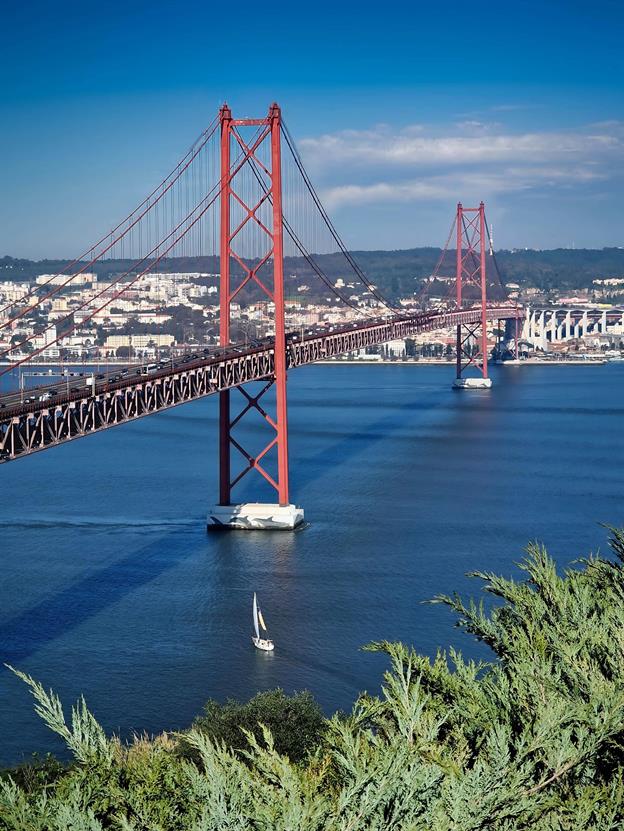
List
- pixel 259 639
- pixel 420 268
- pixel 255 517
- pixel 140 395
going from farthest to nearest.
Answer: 1. pixel 420 268
2. pixel 255 517
3. pixel 140 395
4. pixel 259 639

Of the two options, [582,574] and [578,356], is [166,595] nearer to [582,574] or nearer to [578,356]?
[582,574]

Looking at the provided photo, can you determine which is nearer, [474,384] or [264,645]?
[264,645]

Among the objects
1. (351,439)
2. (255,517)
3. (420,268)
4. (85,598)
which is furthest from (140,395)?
(420,268)

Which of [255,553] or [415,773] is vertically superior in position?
[415,773]

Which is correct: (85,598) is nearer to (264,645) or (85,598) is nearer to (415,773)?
(264,645)

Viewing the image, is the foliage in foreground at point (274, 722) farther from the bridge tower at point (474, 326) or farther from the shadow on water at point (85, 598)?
the bridge tower at point (474, 326)

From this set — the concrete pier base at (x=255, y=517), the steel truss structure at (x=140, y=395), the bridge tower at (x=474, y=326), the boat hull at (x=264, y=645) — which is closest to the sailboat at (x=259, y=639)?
the boat hull at (x=264, y=645)

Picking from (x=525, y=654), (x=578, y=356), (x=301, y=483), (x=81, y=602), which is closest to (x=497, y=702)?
(x=525, y=654)
